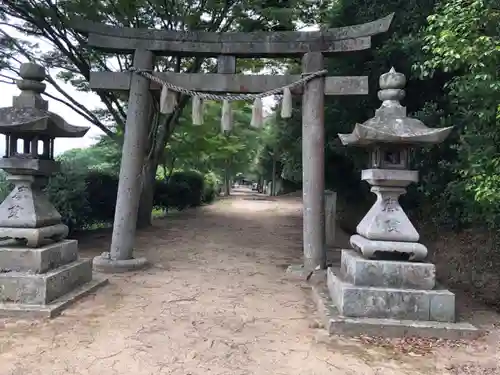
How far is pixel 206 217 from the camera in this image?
53.5 feet

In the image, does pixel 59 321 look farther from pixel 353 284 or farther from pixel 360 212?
pixel 360 212

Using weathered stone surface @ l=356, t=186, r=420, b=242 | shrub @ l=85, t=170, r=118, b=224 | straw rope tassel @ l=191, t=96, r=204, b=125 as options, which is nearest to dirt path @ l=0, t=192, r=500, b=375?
weathered stone surface @ l=356, t=186, r=420, b=242

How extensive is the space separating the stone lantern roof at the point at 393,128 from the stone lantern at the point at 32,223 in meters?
4.00

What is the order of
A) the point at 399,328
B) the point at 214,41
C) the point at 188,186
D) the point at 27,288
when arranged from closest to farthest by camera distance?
the point at 399,328 → the point at 27,288 → the point at 214,41 → the point at 188,186

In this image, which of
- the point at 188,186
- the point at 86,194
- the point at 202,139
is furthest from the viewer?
the point at 188,186

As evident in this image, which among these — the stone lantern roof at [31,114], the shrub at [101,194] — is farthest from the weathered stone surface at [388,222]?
the shrub at [101,194]

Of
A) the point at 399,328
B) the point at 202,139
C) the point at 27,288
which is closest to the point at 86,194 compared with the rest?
the point at 27,288

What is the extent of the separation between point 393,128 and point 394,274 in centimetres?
179

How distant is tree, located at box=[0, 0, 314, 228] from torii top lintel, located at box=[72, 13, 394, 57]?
2.03 meters

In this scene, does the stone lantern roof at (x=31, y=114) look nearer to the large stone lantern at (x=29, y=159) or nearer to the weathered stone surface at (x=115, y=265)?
the large stone lantern at (x=29, y=159)

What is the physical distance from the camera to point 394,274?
199 inches

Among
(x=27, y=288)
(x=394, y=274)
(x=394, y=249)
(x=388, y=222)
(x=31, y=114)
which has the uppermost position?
(x=31, y=114)

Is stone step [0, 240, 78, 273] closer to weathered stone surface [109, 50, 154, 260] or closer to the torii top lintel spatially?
weathered stone surface [109, 50, 154, 260]

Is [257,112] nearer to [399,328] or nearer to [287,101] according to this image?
[287,101]
